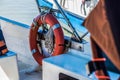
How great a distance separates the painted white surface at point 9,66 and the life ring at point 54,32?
18.9 inches

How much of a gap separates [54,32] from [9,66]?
0.63m

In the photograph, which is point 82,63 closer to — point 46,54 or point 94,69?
point 46,54

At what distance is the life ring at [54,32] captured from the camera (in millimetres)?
3232

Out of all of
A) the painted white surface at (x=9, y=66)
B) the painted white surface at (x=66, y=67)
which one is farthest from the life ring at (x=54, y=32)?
the painted white surface at (x=9, y=66)

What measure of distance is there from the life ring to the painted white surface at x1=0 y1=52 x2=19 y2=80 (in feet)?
1.58

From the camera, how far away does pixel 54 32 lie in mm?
3273

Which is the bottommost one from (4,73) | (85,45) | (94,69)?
(4,73)

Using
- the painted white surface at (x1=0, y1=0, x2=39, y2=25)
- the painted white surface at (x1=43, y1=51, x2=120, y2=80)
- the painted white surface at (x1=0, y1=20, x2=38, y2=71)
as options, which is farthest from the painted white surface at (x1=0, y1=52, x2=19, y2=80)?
the painted white surface at (x1=0, y1=0, x2=39, y2=25)

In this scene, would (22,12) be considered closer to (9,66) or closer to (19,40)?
(19,40)

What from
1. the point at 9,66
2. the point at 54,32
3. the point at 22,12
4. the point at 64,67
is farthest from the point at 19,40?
the point at 64,67

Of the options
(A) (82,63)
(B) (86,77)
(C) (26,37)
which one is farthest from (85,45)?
(C) (26,37)

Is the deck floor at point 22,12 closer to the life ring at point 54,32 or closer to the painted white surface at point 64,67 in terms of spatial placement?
the life ring at point 54,32

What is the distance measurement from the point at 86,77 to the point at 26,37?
1.67 metres

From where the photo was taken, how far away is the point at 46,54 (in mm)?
3656
